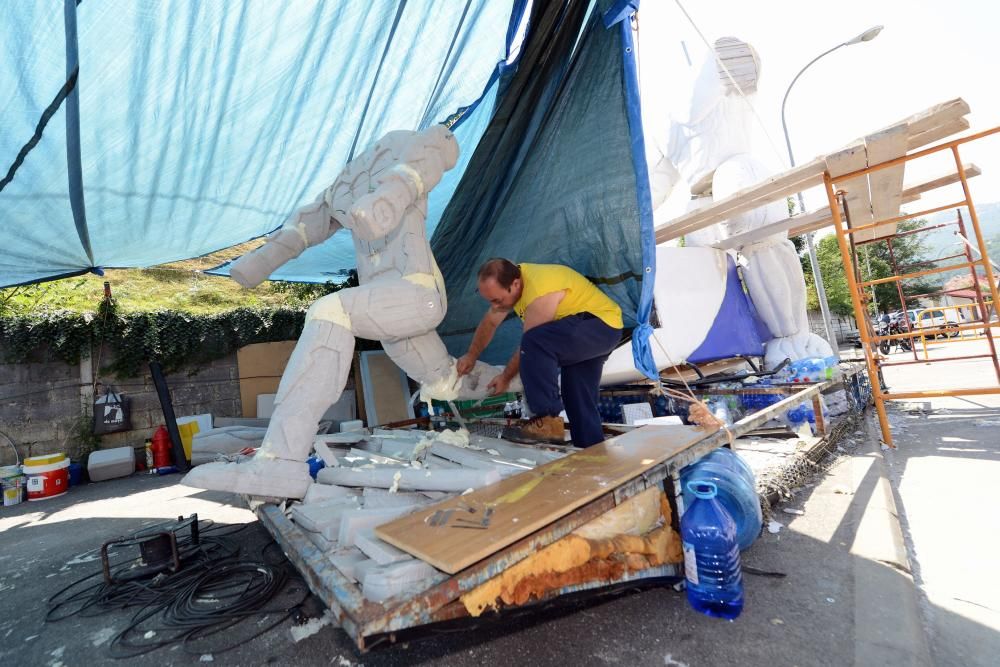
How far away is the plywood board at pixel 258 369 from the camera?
268 inches

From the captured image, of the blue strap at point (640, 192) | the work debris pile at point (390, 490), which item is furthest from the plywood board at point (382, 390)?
the blue strap at point (640, 192)

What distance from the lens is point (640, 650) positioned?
1301 millimetres

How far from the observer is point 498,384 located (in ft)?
9.41

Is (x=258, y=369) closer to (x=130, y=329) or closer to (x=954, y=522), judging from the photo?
(x=130, y=329)

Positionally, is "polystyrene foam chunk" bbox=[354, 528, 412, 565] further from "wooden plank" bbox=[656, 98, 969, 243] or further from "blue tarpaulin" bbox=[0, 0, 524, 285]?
"wooden plank" bbox=[656, 98, 969, 243]

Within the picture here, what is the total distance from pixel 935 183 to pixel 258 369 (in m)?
8.58

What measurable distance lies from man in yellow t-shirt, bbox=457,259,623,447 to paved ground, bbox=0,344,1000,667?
40.8 inches

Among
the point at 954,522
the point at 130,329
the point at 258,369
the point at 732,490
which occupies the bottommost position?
the point at 954,522

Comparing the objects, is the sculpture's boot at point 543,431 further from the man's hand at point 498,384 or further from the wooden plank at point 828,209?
the wooden plank at point 828,209

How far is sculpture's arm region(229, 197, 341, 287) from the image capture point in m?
2.67

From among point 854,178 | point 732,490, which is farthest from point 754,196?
point 732,490

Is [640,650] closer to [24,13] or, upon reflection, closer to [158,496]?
[24,13]

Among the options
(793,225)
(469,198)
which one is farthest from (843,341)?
(469,198)

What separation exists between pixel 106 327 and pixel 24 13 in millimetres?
5784
